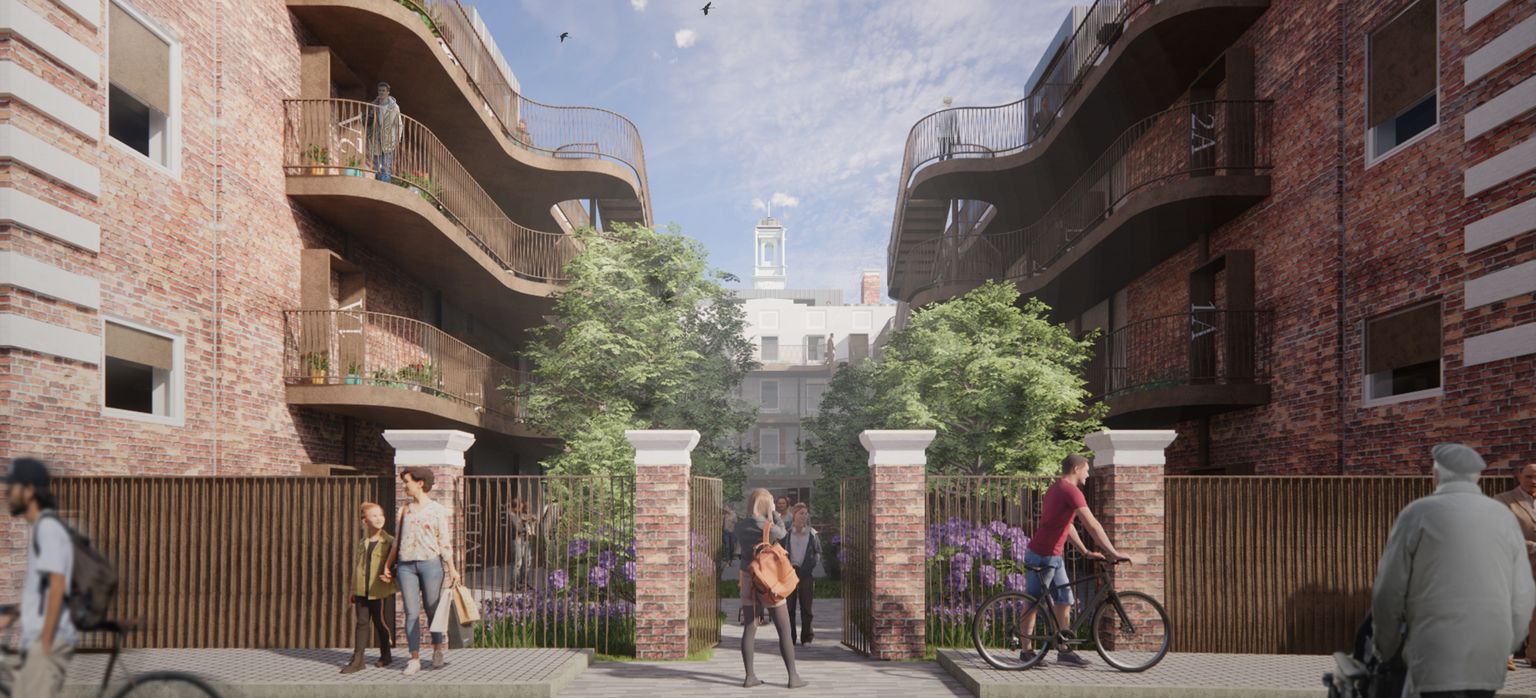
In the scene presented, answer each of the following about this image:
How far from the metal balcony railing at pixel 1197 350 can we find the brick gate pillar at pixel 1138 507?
5.49m

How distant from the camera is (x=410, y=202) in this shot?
1568 cm

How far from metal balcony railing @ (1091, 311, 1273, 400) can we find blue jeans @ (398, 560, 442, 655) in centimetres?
1113

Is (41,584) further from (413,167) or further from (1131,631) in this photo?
(413,167)

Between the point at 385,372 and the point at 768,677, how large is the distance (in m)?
9.06

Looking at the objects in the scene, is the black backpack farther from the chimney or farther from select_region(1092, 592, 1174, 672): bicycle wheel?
the chimney

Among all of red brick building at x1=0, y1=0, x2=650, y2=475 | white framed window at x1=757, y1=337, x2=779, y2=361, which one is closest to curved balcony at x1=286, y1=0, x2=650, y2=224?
red brick building at x1=0, y1=0, x2=650, y2=475

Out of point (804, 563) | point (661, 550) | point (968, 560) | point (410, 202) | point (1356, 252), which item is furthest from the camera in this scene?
point (410, 202)

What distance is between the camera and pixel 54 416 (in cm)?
1002

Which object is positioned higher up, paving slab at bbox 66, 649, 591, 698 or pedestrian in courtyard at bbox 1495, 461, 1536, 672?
pedestrian in courtyard at bbox 1495, 461, 1536, 672

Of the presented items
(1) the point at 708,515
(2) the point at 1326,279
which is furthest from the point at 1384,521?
(1) the point at 708,515

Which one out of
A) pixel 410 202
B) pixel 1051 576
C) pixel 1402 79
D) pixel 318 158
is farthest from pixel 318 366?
pixel 1402 79

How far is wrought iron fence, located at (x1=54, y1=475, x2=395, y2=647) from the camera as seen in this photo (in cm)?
1023

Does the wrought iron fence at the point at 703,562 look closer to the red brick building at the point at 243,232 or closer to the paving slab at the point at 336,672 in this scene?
the paving slab at the point at 336,672

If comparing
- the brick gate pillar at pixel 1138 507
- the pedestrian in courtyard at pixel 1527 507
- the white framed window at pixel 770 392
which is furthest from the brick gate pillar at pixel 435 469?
the white framed window at pixel 770 392
